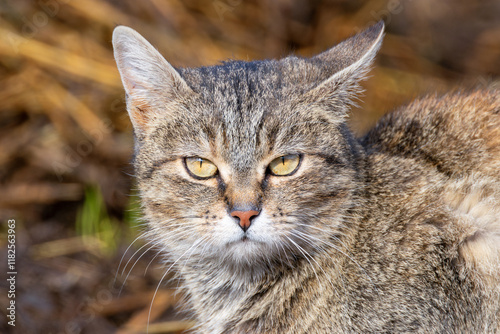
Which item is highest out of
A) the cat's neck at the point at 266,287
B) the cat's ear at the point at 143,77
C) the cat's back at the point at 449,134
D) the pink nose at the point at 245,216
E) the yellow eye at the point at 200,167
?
the cat's ear at the point at 143,77

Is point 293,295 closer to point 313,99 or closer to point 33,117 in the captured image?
point 313,99

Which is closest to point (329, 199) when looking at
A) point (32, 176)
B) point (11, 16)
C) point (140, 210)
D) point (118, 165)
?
point (140, 210)

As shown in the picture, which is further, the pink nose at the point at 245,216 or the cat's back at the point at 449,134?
the cat's back at the point at 449,134

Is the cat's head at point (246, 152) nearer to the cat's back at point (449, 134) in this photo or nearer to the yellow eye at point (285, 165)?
the yellow eye at point (285, 165)

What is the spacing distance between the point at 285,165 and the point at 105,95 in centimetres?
293

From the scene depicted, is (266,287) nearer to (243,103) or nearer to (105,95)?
(243,103)

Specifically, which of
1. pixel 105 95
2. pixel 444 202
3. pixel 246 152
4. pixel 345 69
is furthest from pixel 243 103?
pixel 105 95

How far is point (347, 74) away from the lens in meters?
2.56

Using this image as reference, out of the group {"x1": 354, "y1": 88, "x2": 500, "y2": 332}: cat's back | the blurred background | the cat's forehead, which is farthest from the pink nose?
the blurred background

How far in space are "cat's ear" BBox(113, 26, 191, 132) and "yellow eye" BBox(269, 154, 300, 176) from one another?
542 mm

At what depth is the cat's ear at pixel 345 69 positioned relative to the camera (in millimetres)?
2553

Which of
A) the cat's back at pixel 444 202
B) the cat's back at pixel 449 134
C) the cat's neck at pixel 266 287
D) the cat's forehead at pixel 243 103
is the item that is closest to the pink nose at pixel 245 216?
the cat's forehead at pixel 243 103

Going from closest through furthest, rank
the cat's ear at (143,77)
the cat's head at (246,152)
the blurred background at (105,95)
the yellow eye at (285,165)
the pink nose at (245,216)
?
the pink nose at (245,216)
the cat's head at (246,152)
the yellow eye at (285,165)
the cat's ear at (143,77)
the blurred background at (105,95)

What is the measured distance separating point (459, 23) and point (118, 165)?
3462 millimetres
